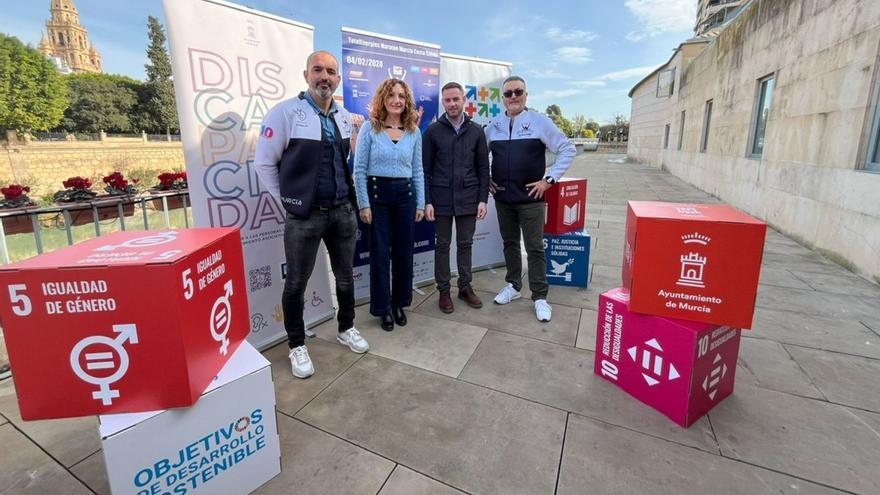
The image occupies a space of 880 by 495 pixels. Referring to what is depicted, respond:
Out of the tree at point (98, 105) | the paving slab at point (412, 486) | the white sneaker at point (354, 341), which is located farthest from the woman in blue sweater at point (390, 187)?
the tree at point (98, 105)

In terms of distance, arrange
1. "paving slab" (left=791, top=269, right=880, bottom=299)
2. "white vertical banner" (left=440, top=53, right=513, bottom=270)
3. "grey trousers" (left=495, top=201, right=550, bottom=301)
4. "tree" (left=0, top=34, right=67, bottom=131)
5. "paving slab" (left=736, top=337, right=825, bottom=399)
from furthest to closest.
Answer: "tree" (left=0, top=34, right=67, bottom=131) → "white vertical banner" (left=440, top=53, right=513, bottom=270) → "paving slab" (left=791, top=269, right=880, bottom=299) → "grey trousers" (left=495, top=201, right=550, bottom=301) → "paving slab" (left=736, top=337, right=825, bottom=399)

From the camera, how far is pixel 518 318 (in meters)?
3.39

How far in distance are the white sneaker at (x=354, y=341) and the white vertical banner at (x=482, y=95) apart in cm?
155

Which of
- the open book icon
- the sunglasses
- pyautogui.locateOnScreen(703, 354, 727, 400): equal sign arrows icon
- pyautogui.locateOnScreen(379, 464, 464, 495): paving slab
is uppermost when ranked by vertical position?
the sunglasses

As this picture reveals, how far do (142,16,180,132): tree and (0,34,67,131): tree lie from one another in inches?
393

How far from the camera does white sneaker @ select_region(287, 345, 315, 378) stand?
99.4 inches

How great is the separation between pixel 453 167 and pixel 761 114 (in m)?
8.00

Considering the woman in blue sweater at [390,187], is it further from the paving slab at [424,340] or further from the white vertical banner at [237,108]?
the white vertical banner at [237,108]

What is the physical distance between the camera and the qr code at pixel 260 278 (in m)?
2.81

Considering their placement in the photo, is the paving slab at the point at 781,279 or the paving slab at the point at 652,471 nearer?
the paving slab at the point at 652,471

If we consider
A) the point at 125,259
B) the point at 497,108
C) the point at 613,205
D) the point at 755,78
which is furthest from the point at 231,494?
the point at 755,78

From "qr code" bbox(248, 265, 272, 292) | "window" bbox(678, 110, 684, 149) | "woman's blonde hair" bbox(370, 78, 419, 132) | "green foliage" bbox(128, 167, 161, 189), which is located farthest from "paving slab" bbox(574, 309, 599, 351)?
"green foliage" bbox(128, 167, 161, 189)

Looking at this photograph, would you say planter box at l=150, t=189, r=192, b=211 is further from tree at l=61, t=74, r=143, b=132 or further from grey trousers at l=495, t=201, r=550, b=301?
tree at l=61, t=74, r=143, b=132

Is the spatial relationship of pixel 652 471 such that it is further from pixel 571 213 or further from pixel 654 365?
pixel 571 213
